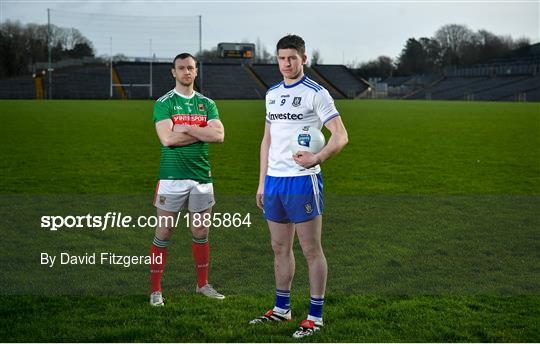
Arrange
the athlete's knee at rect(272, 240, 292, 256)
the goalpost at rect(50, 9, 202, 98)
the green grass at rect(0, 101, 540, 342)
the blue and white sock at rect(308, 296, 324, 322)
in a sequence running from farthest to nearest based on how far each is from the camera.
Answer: the goalpost at rect(50, 9, 202, 98) < the green grass at rect(0, 101, 540, 342) < the athlete's knee at rect(272, 240, 292, 256) < the blue and white sock at rect(308, 296, 324, 322)

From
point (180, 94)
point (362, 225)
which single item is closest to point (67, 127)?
point (362, 225)

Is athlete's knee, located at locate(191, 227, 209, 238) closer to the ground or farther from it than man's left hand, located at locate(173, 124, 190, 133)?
closer to the ground

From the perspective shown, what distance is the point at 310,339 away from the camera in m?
4.69

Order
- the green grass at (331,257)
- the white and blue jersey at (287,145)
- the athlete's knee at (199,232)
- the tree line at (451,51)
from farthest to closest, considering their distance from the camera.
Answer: the tree line at (451,51) < the athlete's knee at (199,232) < the green grass at (331,257) < the white and blue jersey at (287,145)

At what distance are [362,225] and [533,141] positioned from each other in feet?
50.3

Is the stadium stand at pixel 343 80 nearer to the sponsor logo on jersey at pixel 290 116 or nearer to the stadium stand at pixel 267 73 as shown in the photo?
the stadium stand at pixel 267 73

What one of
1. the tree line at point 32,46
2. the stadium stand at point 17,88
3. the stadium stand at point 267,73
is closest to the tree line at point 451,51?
the stadium stand at point 267,73

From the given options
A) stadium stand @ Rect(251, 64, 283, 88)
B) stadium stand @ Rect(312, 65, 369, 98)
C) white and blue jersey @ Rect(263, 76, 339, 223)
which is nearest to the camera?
white and blue jersey @ Rect(263, 76, 339, 223)

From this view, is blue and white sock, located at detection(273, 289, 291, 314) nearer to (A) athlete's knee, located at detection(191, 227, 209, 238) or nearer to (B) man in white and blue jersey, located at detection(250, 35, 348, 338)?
(B) man in white and blue jersey, located at detection(250, 35, 348, 338)

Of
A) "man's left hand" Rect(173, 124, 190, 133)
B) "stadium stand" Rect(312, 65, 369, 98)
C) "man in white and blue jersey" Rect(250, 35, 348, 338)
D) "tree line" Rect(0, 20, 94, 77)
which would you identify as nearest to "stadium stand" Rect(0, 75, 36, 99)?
"tree line" Rect(0, 20, 94, 77)

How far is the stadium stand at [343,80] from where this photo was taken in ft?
277

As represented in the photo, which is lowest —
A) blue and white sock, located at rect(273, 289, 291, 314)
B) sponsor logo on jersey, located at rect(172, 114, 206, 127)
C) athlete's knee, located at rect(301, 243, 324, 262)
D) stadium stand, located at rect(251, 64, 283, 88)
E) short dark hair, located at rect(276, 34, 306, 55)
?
blue and white sock, located at rect(273, 289, 291, 314)

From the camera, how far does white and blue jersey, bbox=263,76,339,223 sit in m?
4.50

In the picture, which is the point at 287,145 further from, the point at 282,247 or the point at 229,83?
the point at 229,83
